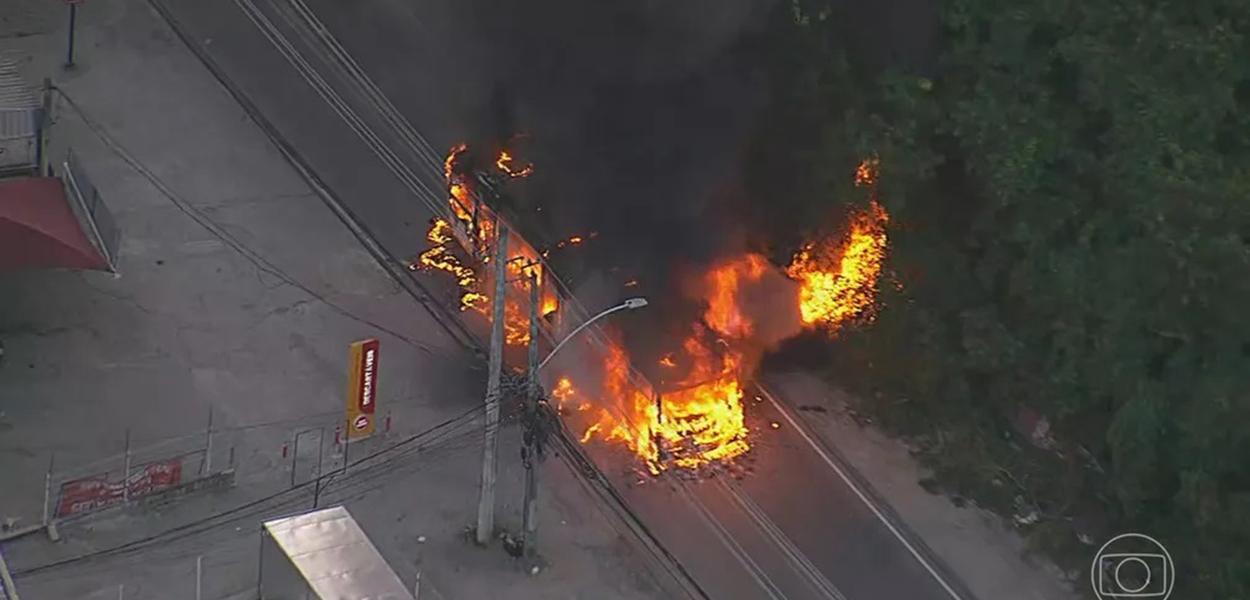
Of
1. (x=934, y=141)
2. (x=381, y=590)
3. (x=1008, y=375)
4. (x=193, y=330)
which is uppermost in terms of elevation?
(x=934, y=141)

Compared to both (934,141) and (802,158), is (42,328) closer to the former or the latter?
(802,158)

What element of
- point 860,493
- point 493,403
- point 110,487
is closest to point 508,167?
point 493,403

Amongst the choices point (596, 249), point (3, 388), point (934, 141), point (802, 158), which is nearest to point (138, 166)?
point (3, 388)

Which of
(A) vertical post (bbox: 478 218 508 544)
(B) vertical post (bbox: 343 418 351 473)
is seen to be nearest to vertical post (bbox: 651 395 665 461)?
(A) vertical post (bbox: 478 218 508 544)

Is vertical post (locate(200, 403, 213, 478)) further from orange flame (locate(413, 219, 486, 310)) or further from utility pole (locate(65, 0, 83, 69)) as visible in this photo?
utility pole (locate(65, 0, 83, 69))
